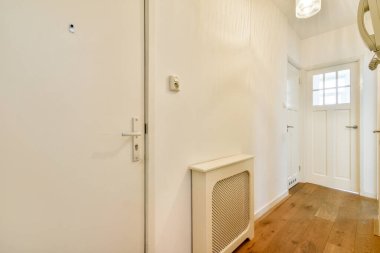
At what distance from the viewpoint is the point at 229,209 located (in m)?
1.43

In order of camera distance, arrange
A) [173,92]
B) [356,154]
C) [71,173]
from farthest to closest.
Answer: [356,154]
[173,92]
[71,173]

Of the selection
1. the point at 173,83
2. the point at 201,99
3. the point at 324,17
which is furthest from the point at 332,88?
the point at 173,83

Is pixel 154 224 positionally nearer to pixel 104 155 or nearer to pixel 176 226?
pixel 176 226

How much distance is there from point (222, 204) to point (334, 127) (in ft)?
8.81

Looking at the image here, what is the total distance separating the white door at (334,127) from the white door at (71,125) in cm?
321

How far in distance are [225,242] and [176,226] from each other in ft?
1.55

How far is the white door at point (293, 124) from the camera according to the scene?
296 centimetres

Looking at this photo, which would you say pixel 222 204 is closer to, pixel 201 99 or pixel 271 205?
pixel 201 99

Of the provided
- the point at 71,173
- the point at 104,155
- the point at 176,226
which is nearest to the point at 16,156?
the point at 71,173

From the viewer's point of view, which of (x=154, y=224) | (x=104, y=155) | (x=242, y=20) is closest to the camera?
(x=104, y=155)

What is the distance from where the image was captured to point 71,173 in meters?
0.81

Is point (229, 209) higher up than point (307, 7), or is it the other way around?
point (307, 7)

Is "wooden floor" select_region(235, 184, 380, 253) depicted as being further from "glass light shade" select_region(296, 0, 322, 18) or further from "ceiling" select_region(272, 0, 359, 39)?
"ceiling" select_region(272, 0, 359, 39)

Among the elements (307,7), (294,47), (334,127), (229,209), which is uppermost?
(294,47)
